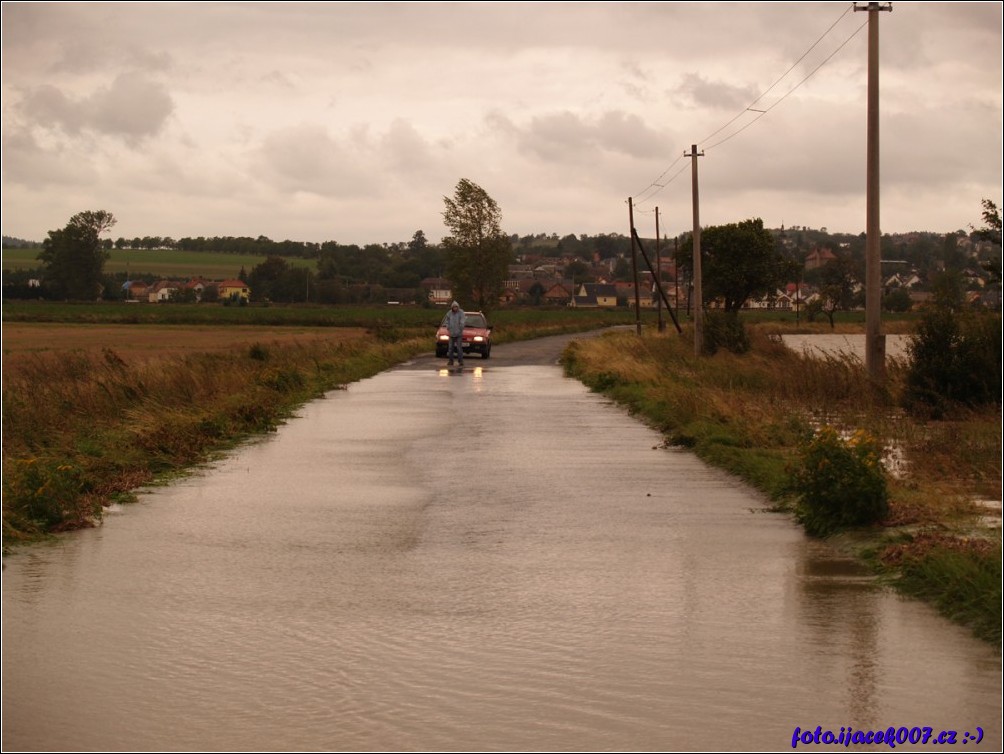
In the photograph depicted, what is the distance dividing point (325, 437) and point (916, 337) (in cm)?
1047

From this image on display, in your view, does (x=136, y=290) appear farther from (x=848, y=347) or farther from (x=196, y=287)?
(x=848, y=347)

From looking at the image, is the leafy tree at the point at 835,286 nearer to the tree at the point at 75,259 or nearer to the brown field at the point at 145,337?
the brown field at the point at 145,337

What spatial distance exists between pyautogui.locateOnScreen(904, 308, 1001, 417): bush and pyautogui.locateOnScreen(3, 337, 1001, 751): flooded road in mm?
9313

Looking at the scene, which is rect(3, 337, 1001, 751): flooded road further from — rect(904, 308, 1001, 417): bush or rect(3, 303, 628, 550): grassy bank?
rect(904, 308, 1001, 417): bush

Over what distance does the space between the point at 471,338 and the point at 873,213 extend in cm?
2578

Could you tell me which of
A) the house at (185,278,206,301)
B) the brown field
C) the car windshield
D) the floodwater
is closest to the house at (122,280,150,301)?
the house at (185,278,206,301)

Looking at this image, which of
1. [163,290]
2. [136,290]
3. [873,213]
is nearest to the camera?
[873,213]

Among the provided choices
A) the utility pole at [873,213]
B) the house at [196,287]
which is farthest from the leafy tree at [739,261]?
the house at [196,287]

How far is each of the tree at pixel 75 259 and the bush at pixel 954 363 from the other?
126127 mm

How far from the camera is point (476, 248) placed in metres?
95.6

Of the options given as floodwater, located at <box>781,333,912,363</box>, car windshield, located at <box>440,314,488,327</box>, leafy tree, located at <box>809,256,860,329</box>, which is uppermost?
leafy tree, located at <box>809,256,860,329</box>

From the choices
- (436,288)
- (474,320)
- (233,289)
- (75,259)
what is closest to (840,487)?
(474,320)

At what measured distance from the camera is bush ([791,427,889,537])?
35.1 ft

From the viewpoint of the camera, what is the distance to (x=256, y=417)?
20.4m
